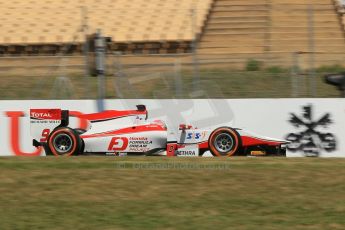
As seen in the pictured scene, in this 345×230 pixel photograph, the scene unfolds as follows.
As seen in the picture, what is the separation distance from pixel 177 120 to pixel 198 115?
1.26 feet

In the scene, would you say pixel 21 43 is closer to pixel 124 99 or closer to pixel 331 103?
pixel 124 99

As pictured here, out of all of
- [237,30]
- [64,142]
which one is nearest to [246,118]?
[64,142]

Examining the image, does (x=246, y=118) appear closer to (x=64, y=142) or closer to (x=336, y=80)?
(x=336, y=80)

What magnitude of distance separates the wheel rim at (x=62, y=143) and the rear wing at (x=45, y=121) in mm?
376

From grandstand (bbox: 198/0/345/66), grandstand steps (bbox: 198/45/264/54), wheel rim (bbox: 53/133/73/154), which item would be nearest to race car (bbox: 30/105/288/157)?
wheel rim (bbox: 53/133/73/154)

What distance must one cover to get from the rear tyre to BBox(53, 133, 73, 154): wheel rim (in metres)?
2.29

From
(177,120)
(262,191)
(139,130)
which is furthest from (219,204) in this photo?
(177,120)

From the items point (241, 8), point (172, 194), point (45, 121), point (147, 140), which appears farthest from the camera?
point (241, 8)

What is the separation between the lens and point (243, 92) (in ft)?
43.2

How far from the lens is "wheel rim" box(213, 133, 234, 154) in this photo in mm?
10781

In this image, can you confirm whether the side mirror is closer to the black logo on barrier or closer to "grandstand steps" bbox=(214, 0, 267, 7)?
the black logo on barrier

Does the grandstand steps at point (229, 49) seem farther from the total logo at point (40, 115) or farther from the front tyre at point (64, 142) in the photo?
the front tyre at point (64, 142)

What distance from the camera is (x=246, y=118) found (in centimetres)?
1181

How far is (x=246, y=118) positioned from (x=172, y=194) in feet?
15.0
